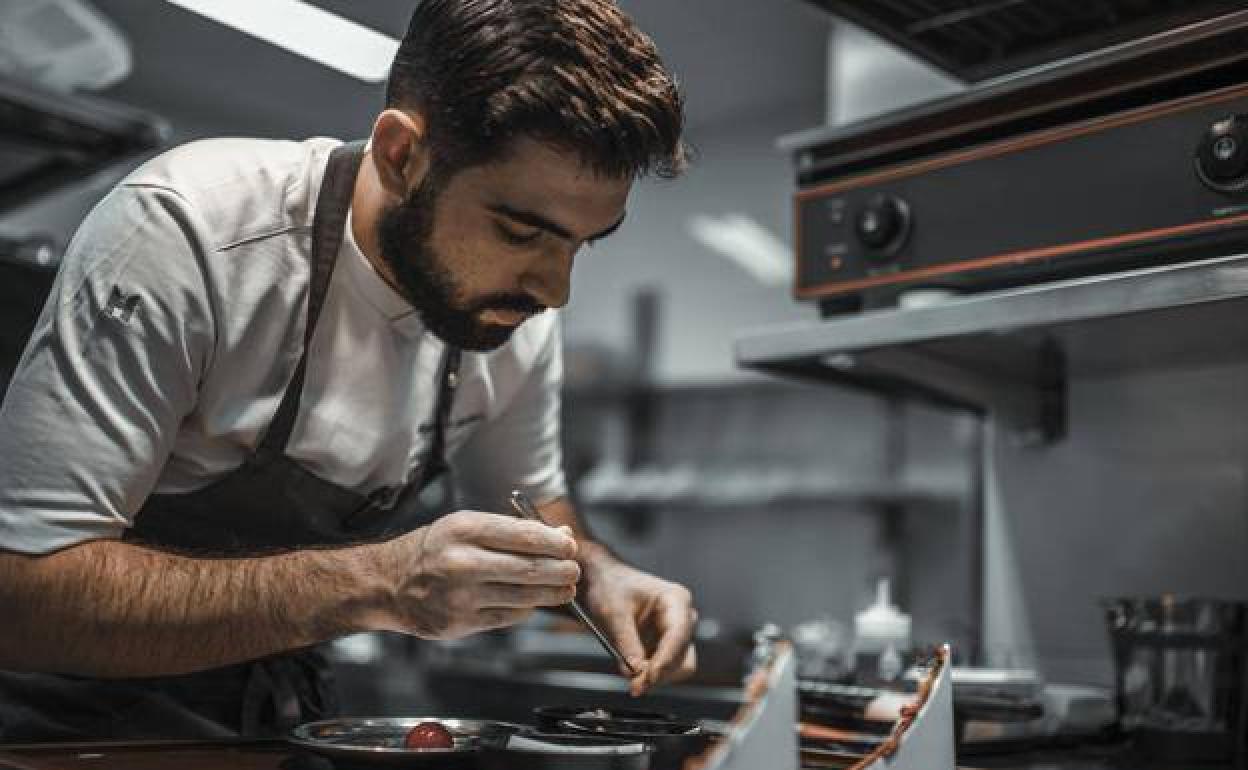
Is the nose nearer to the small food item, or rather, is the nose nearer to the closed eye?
the closed eye

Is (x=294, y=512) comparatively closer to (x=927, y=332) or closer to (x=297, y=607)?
(x=297, y=607)

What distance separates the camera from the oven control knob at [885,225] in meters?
1.61

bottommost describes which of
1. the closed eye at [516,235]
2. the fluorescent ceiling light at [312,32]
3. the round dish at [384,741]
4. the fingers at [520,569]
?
the round dish at [384,741]

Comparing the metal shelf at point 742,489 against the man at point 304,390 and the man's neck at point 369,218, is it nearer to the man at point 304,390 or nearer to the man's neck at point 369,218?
the man at point 304,390

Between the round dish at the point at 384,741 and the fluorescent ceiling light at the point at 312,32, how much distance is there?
639 mm

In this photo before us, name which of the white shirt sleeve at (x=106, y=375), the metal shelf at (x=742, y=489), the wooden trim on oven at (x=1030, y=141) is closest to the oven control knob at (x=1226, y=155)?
the wooden trim on oven at (x=1030, y=141)

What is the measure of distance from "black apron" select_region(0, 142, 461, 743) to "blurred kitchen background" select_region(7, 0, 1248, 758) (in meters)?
0.19

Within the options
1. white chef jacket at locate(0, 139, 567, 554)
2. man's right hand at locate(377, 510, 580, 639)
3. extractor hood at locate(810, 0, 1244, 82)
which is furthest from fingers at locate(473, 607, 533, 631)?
extractor hood at locate(810, 0, 1244, 82)

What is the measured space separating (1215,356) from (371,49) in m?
1.16

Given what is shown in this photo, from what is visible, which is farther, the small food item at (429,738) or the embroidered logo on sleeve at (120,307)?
the embroidered logo on sleeve at (120,307)

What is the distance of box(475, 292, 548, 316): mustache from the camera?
49.5 inches

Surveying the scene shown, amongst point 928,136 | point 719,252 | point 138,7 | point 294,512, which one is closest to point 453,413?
point 294,512

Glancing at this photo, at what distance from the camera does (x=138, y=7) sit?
1227mm

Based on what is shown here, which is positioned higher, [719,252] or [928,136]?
[719,252]
